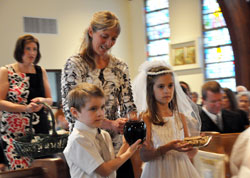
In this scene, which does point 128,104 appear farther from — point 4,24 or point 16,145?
point 4,24

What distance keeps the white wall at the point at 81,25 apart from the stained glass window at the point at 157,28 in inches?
9.1

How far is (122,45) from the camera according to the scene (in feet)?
48.0

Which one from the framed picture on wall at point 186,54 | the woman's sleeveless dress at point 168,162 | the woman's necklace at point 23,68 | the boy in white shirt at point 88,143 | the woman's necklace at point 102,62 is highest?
the framed picture on wall at point 186,54

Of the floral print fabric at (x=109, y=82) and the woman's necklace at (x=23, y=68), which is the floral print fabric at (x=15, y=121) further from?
the floral print fabric at (x=109, y=82)

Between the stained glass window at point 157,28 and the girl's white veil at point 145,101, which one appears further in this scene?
the stained glass window at point 157,28

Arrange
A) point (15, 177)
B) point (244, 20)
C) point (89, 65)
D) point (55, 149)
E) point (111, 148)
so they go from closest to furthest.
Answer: point (15, 177), point (111, 148), point (89, 65), point (55, 149), point (244, 20)

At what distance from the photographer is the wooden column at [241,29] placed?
11.2m

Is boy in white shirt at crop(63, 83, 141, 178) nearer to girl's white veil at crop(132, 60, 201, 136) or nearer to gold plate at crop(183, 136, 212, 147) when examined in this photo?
gold plate at crop(183, 136, 212, 147)

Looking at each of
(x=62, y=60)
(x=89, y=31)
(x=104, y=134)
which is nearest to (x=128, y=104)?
(x=104, y=134)

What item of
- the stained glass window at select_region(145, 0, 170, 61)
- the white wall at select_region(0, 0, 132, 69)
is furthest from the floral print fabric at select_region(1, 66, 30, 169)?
the stained glass window at select_region(145, 0, 170, 61)

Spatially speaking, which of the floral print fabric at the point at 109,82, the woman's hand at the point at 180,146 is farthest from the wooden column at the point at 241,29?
the floral print fabric at the point at 109,82

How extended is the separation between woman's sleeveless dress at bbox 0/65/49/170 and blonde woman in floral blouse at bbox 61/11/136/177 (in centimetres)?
127

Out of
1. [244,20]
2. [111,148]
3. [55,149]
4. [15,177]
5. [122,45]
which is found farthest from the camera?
[122,45]

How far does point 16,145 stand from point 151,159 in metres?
1.07
